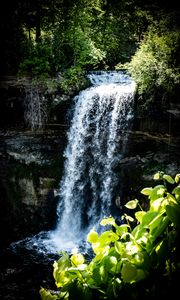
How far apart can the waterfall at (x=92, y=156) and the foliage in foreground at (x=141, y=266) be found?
1309cm

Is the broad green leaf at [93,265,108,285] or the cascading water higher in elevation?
the broad green leaf at [93,265,108,285]

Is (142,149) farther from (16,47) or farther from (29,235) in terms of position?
(16,47)

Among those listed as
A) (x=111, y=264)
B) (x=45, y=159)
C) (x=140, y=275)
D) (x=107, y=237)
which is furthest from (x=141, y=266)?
(x=45, y=159)

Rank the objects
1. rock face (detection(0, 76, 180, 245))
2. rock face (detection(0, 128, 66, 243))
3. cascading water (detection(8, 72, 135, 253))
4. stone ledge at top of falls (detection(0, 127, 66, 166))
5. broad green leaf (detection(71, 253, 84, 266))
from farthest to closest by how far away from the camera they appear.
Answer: stone ledge at top of falls (detection(0, 127, 66, 166)), rock face (detection(0, 128, 66, 243)), cascading water (detection(8, 72, 135, 253)), rock face (detection(0, 76, 180, 245)), broad green leaf (detection(71, 253, 84, 266))

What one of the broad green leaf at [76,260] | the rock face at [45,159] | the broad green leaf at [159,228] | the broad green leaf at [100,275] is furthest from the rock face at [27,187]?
the broad green leaf at [159,228]

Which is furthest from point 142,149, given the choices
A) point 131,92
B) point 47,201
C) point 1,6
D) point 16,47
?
point 1,6

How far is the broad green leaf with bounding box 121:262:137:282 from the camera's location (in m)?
1.10

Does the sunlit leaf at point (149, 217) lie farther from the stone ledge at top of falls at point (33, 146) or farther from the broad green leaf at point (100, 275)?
the stone ledge at top of falls at point (33, 146)

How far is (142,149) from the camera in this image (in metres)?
14.4

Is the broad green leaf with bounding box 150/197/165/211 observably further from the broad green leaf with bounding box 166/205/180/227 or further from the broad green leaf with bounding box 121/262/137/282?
the broad green leaf with bounding box 121/262/137/282

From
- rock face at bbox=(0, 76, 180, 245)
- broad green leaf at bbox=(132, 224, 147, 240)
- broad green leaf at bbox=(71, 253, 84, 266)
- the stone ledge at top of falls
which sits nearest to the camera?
broad green leaf at bbox=(132, 224, 147, 240)

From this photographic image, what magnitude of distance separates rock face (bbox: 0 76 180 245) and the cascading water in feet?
1.29

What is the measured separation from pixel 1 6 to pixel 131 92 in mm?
7432

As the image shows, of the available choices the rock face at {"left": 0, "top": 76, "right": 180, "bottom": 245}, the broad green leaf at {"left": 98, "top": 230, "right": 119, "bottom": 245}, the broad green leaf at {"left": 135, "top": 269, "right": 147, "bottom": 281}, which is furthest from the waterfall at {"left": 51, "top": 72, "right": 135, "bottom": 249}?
the broad green leaf at {"left": 135, "top": 269, "right": 147, "bottom": 281}
